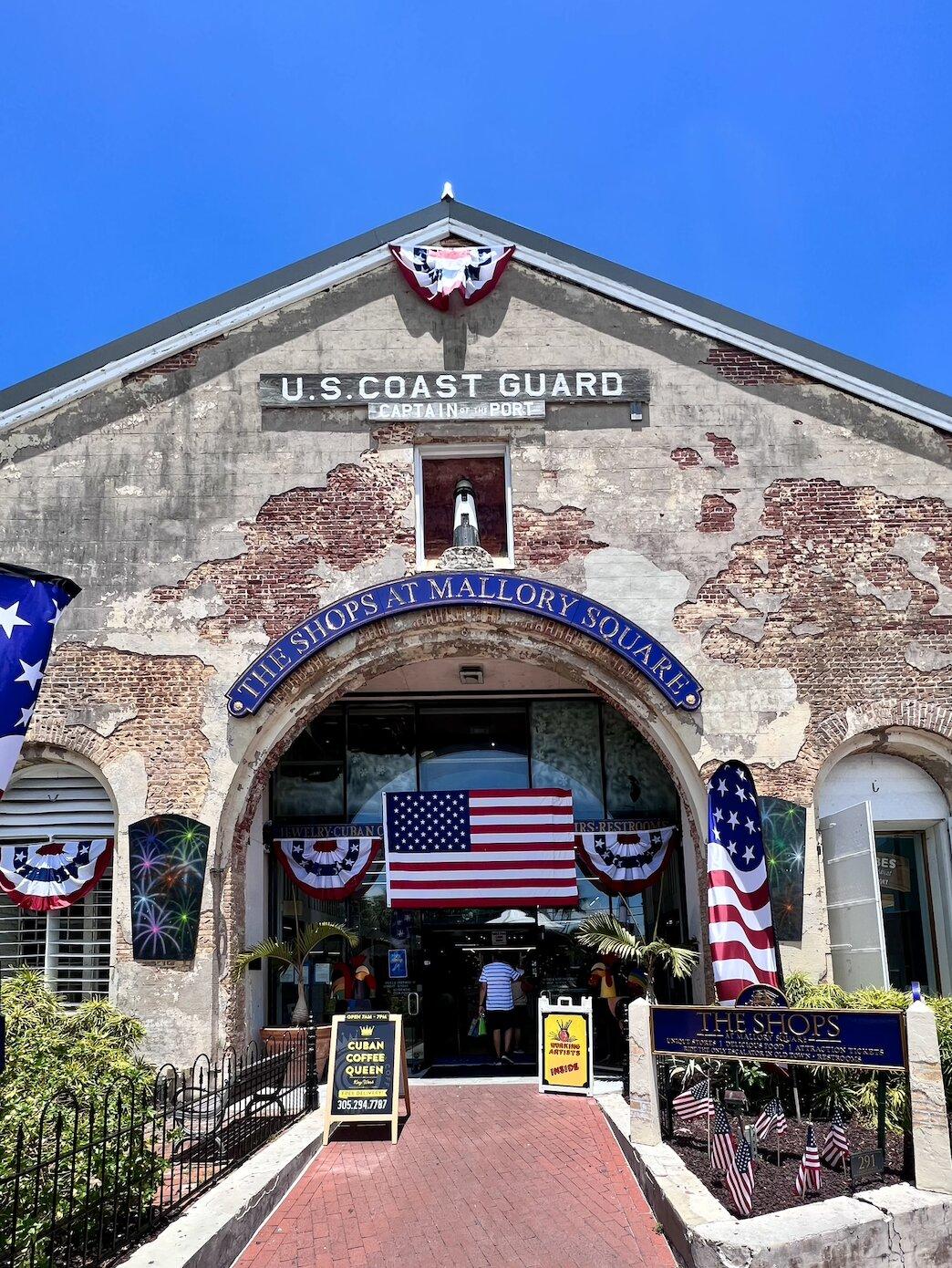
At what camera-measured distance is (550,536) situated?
14750 mm

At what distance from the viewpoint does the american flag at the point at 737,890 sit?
39.1ft

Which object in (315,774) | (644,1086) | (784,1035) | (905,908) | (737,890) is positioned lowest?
(644,1086)

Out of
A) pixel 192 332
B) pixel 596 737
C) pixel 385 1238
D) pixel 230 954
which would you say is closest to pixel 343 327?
pixel 192 332

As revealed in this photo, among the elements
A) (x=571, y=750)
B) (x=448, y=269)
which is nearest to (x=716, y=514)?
(x=571, y=750)

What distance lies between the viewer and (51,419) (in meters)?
15.0

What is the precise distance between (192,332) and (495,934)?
957 cm

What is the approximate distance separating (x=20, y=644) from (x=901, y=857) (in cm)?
1242

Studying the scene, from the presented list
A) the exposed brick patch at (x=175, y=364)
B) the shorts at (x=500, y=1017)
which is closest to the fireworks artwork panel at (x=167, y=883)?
the shorts at (x=500, y=1017)

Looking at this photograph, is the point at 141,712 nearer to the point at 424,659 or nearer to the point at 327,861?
the point at 424,659

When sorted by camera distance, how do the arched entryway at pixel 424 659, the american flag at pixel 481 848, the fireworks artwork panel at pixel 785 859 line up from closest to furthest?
the fireworks artwork panel at pixel 785 859 < the arched entryway at pixel 424 659 < the american flag at pixel 481 848

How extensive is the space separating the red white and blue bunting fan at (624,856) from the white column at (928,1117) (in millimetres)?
8650

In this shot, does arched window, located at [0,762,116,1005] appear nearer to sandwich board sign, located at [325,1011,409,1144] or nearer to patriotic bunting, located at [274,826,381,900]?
patriotic bunting, located at [274,826,381,900]

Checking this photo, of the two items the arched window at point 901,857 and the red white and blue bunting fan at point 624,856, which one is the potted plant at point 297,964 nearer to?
the red white and blue bunting fan at point 624,856

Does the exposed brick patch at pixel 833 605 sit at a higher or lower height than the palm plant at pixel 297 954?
higher
